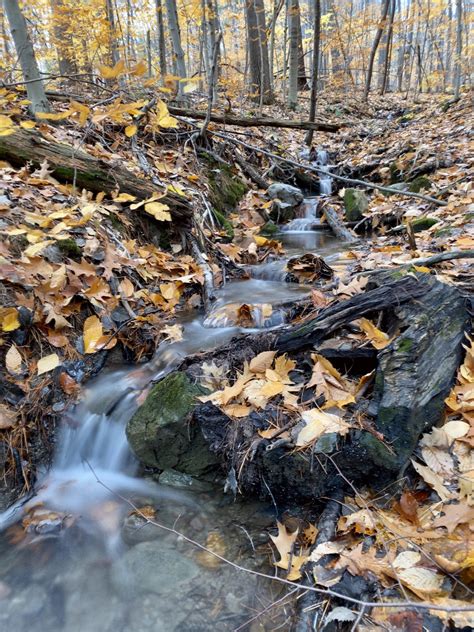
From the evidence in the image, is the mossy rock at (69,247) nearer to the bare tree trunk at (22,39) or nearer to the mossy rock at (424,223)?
the bare tree trunk at (22,39)

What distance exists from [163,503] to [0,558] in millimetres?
980

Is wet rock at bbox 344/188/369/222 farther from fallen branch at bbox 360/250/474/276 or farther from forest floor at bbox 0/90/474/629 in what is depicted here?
fallen branch at bbox 360/250/474/276

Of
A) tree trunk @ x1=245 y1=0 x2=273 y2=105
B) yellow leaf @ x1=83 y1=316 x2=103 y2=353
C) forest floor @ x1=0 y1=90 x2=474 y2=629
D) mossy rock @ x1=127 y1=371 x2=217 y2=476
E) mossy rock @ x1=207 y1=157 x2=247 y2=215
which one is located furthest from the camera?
tree trunk @ x1=245 y1=0 x2=273 y2=105

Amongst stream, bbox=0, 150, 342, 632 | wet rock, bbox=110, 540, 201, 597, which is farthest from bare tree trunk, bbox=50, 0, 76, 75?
wet rock, bbox=110, 540, 201, 597

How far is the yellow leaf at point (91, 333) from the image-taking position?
343cm

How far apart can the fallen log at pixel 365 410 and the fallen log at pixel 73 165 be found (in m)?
A: 2.79

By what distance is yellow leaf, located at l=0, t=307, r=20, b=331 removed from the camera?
2959 mm

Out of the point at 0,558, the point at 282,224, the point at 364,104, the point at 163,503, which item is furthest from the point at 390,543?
the point at 364,104

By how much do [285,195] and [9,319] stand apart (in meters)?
6.16

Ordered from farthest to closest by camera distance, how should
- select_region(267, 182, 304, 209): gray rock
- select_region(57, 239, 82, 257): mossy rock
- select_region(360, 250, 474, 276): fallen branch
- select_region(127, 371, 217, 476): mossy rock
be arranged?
select_region(267, 182, 304, 209): gray rock
select_region(57, 239, 82, 257): mossy rock
select_region(360, 250, 474, 276): fallen branch
select_region(127, 371, 217, 476): mossy rock

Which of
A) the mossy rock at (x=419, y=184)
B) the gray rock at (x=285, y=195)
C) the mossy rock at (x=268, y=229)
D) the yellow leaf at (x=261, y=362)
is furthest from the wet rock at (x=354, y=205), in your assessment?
the yellow leaf at (x=261, y=362)

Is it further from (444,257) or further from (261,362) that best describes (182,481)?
(444,257)

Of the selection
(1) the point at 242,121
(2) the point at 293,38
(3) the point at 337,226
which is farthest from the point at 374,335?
(2) the point at 293,38

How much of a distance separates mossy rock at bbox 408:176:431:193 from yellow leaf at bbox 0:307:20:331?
6279 millimetres
